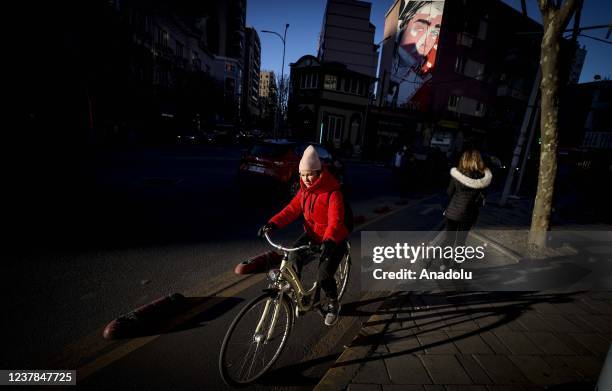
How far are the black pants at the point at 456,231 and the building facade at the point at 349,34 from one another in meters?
39.8

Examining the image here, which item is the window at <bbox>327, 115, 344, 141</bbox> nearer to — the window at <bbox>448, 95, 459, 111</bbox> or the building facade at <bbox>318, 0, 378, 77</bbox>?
the building facade at <bbox>318, 0, 378, 77</bbox>

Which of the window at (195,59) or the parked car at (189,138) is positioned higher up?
the window at (195,59)

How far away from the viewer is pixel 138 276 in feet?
13.3

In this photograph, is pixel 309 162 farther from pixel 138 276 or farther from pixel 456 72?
pixel 456 72

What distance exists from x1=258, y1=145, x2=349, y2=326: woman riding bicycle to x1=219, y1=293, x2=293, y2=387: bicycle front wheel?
1.54ft

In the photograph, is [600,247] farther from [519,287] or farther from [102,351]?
[102,351]

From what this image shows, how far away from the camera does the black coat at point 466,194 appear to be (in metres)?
4.43

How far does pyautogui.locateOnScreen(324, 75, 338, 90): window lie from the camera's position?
33656 mm

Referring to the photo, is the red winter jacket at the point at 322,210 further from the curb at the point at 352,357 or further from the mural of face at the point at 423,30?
the mural of face at the point at 423,30

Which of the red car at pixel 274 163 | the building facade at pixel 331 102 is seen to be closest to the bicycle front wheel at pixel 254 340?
the red car at pixel 274 163

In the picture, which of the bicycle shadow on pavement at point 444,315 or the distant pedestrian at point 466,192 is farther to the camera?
the distant pedestrian at point 466,192

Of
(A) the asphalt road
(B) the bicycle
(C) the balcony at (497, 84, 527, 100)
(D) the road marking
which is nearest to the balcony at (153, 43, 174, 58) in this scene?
(A) the asphalt road

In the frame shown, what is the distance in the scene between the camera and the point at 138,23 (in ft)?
94.1

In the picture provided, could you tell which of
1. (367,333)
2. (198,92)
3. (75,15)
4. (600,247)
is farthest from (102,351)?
(198,92)
